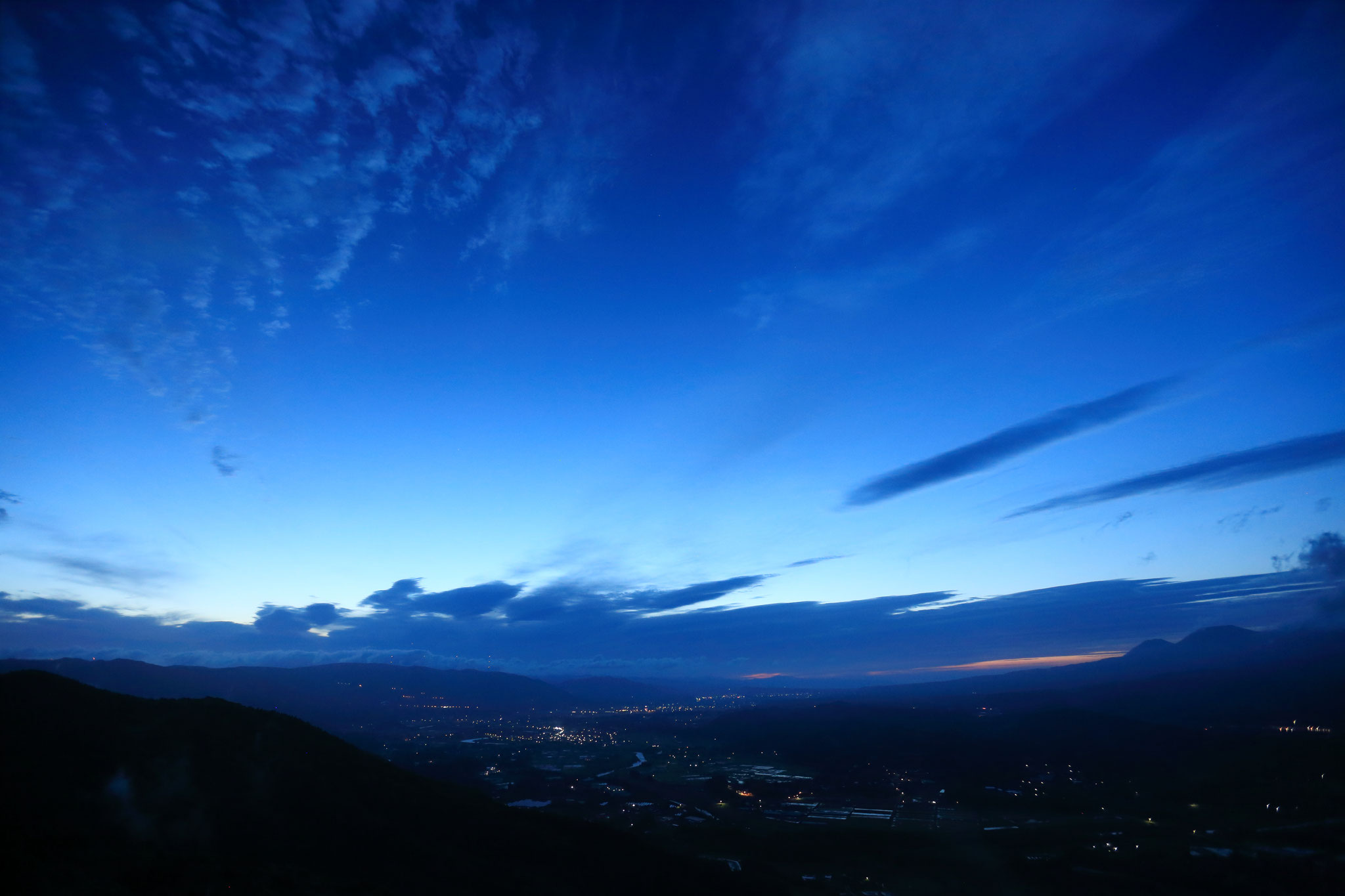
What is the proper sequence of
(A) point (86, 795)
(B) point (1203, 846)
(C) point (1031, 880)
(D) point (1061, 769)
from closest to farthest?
(A) point (86, 795), (C) point (1031, 880), (B) point (1203, 846), (D) point (1061, 769)

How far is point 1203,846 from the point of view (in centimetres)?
8269

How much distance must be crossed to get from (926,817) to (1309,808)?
62.8 metres

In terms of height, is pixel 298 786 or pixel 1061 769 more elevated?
pixel 298 786

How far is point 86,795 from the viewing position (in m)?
54.0

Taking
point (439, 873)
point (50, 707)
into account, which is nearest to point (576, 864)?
point (439, 873)

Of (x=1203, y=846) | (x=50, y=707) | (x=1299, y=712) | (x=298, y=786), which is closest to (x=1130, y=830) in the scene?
(x=1203, y=846)

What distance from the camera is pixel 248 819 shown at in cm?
5888

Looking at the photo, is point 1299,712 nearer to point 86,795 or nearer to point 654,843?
point 654,843

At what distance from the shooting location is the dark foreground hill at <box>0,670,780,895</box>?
45.8 metres

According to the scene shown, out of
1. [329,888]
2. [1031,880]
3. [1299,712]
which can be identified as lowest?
[1299,712]

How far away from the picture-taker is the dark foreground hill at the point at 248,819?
45750 millimetres

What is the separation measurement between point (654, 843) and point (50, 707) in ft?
241

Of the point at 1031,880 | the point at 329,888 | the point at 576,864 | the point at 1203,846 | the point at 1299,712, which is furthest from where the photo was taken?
the point at 1299,712

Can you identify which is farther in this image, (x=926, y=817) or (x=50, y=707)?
(x=926, y=817)
